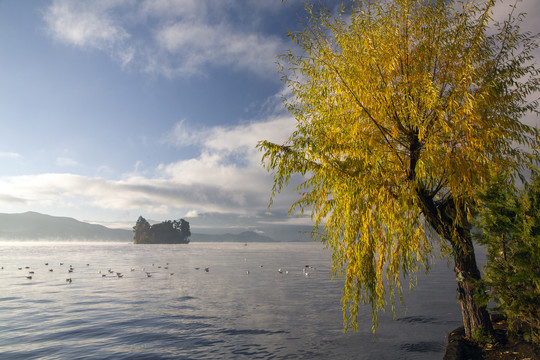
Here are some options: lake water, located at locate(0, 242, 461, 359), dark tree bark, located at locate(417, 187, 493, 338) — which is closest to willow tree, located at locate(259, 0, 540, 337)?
dark tree bark, located at locate(417, 187, 493, 338)

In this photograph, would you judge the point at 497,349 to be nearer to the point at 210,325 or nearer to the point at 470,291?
the point at 470,291

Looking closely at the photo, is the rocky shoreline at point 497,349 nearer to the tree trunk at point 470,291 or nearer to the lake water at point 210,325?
the tree trunk at point 470,291

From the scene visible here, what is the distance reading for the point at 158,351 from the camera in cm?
1363

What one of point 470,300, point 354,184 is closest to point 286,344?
point 470,300

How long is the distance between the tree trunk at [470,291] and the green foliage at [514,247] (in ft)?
3.46

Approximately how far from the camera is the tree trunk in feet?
36.9

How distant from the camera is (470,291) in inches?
446

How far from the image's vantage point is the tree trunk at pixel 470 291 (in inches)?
443

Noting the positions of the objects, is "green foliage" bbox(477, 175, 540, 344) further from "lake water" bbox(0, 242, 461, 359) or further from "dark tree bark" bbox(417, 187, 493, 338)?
"lake water" bbox(0, 242, 461, 359)

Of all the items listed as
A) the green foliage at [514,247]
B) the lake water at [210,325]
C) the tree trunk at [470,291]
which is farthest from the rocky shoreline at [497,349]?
the lake water at [210,325]

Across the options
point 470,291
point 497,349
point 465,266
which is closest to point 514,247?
point 465,266

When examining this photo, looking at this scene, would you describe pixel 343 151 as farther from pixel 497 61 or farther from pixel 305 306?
pixel 305 306

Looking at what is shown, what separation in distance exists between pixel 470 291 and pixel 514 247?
2893 mm

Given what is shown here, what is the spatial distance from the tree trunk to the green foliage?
3.46 feet
